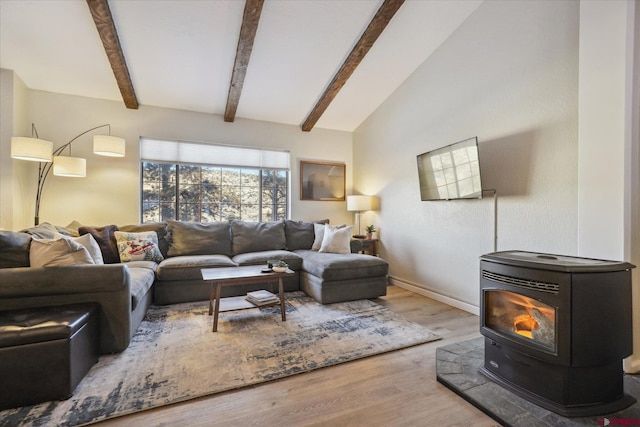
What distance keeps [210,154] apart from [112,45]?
181 centimetres

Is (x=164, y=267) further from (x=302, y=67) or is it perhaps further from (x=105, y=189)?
(x=302, y=67)

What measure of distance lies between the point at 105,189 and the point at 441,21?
469 cm

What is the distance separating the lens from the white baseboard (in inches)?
118

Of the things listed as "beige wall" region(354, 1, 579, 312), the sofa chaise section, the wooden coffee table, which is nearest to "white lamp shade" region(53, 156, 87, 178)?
the wooden coffee table

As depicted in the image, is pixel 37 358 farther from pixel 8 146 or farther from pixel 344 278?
pixel 8 146

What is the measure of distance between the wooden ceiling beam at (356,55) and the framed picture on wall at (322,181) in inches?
30.6

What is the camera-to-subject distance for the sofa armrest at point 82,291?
6.09ft

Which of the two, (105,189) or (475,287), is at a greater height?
(105,189)

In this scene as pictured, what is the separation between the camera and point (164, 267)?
3172 mm

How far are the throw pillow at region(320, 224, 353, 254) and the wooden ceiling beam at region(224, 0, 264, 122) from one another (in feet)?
7.62

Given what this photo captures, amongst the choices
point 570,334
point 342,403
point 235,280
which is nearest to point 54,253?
point 235,280

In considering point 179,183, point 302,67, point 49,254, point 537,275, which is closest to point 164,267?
point 49,254

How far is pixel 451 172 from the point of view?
3.08 metres

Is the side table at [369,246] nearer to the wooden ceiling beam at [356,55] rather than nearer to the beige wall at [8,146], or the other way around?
the wooden ceiling beam at [356,55]
